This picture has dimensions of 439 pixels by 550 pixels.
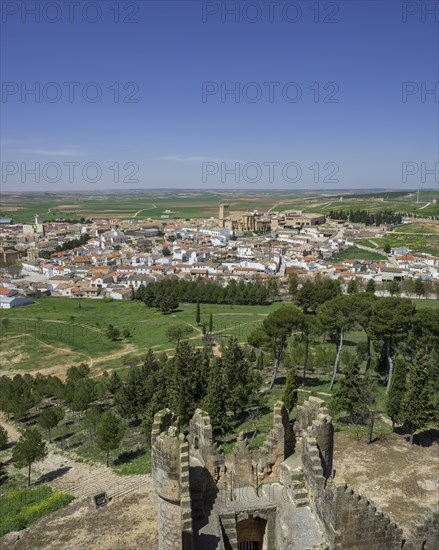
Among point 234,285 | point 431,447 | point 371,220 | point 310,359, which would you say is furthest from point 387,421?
point 371,220

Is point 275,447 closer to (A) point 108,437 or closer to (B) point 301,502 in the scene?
(B) point 301,502

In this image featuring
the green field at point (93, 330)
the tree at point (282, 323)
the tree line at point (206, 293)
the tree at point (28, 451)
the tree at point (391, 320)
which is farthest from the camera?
the tree line at point (206, 293)

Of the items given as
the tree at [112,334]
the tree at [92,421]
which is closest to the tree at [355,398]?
the tree at [92,421]

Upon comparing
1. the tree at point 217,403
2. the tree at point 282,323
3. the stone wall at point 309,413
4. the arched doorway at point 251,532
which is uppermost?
the stone wall at point 309,413

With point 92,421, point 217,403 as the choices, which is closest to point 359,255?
point 217,403

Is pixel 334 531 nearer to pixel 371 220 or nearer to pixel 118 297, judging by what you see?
pixel 118 297

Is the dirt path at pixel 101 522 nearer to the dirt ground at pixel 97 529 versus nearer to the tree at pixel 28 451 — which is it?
the dirt ground at pixel 97 529
